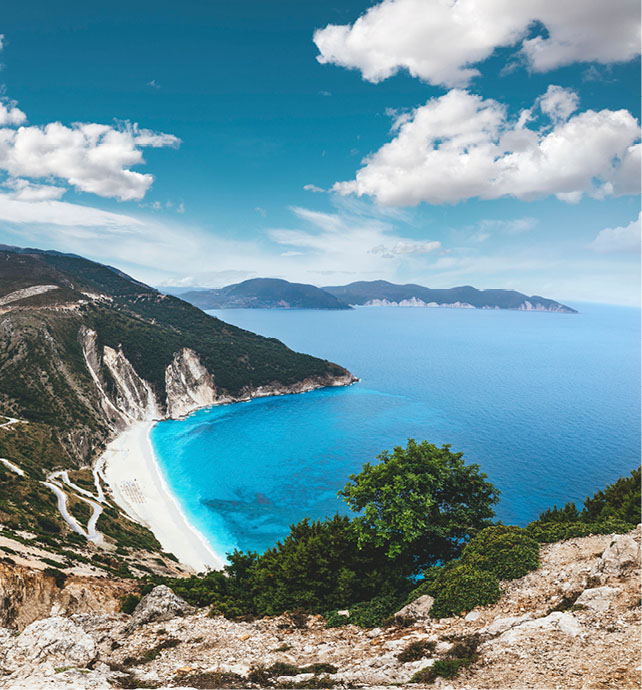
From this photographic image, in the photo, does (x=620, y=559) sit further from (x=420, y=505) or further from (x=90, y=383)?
(x=90, y=383)

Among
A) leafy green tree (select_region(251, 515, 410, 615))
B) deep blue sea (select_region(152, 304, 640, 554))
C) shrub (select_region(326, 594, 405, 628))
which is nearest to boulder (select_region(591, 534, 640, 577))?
shrub (select_region(326, 594, 405, 628))

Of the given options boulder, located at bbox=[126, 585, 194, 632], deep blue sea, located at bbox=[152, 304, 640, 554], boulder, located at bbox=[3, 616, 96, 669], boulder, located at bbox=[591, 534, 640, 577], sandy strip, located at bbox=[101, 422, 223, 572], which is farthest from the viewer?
deep blue sea, located at bbox=[152, 304, 640, 554]

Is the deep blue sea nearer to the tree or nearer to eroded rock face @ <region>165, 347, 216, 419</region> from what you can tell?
eroded rock face @ <region>165, 347, 216, 419</region>

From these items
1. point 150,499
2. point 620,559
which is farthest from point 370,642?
point 150,499

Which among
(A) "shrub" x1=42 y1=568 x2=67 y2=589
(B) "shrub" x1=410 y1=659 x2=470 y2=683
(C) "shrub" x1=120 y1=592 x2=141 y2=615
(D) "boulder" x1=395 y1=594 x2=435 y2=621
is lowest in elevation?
(C) "shrub" x1=120 y1=592 x2=141 y2=615

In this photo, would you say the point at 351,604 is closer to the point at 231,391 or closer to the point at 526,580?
the point at 526,580

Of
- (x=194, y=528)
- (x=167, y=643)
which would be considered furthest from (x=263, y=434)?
→ (x=167, y=643)
